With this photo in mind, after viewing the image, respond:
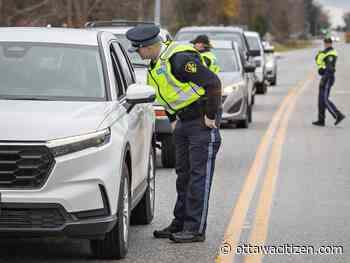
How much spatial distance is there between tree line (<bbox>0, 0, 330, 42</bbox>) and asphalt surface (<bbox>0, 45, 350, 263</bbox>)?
1474cm

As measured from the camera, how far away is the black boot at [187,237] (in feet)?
29.7

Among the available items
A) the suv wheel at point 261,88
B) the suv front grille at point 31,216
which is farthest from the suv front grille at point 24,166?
the suv wheel at point 261,88

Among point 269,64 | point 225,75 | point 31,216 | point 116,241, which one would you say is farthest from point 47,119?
point 269,64

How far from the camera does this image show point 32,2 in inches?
1553

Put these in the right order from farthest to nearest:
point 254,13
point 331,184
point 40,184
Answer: point 254,13 → point 331,184 → point 40,184

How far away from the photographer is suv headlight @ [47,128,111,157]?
7.53m

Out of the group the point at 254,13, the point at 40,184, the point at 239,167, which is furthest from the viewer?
the point at 254,13

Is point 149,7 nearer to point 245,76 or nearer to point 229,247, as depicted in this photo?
point 245,76

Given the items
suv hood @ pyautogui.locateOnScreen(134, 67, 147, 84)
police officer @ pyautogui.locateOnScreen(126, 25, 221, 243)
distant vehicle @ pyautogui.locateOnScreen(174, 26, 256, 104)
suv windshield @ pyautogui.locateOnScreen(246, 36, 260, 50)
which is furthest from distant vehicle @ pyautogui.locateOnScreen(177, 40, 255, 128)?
suv windshield @ pyautogui.locateOnScreen(246, 36, 260, 50)

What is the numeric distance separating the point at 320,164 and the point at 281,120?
27.5 ft

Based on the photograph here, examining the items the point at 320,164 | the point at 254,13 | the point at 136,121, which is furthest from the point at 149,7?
the point at 254,13

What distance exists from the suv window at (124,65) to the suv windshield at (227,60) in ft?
38.8

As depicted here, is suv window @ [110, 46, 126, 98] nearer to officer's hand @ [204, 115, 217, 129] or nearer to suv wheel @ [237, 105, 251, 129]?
officer's hand @ [204, 115, 217, 129]

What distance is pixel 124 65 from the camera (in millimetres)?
9773
